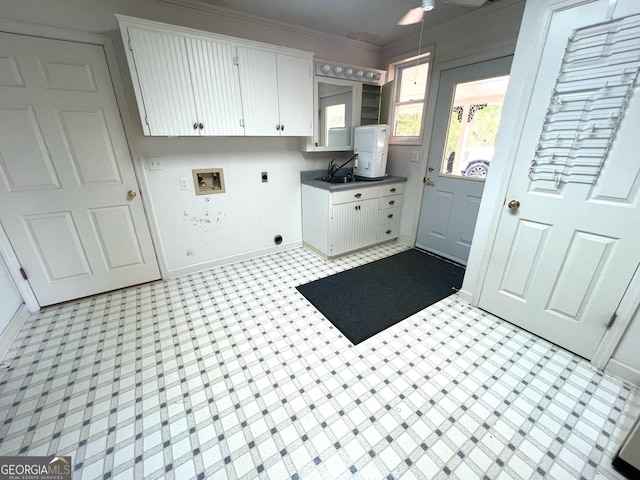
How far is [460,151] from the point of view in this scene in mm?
2707

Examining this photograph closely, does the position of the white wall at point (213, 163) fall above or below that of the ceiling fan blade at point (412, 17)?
below

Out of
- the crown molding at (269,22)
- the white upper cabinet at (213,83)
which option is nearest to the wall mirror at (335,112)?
the white upper cabinet at (213,83)

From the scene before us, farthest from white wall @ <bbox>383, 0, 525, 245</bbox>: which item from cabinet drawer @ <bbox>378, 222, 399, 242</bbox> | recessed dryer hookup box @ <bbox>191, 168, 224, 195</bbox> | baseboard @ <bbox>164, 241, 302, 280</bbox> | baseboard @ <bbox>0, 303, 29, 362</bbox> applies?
baseboard @ <bbox>0, 303, 29, 362</bbox>

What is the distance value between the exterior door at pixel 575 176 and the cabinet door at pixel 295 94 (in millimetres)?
1759

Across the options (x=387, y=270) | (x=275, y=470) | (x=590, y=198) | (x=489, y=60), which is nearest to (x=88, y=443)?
(x=275, y=470)

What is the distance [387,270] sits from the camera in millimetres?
2760

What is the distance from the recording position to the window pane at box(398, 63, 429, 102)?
292 cm

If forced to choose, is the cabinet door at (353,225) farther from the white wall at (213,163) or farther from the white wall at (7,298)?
the white wall at (7,298)

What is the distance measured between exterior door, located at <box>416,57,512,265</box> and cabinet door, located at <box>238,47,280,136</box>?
69.9 inches

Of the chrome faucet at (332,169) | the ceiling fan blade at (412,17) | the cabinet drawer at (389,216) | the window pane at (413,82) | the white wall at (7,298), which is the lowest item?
the white wall at (7,298)

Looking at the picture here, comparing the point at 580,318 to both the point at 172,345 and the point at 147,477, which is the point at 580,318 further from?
the point at 172,345

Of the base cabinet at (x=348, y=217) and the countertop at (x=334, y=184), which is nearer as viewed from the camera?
the countertop at (x=334, y=184)

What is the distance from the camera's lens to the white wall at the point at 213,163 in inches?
Answer: 73.7

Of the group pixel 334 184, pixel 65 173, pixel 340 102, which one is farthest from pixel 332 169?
pixel 65 173
